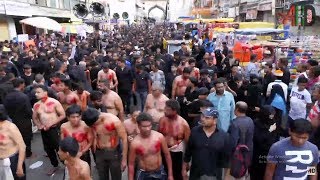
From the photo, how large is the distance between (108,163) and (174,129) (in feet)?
3.63

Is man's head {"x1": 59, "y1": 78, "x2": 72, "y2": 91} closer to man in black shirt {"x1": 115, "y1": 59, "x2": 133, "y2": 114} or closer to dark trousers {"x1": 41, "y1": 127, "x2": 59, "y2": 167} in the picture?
dark trousers {"x1": 41, "y1": 127, "x2": 59, "y2": 167}

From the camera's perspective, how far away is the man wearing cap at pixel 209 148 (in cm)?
423

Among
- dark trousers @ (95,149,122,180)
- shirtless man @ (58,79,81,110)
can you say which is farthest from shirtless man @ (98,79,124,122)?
dark trousers @ (95,149,122,180)

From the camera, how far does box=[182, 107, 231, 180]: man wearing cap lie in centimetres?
423

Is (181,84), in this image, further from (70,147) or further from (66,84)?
(70,147)

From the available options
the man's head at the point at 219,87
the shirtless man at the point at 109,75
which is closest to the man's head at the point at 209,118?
the man's head at the point at 219,87

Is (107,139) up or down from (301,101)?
down

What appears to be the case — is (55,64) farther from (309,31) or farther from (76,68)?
(309,31)

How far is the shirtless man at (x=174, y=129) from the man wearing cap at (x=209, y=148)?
A: 62cm

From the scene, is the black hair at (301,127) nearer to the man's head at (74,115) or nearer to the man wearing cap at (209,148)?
the man wearing cap at (209,148)

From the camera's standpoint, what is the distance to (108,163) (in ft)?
17.1

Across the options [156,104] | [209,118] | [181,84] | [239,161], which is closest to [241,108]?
[239,161]

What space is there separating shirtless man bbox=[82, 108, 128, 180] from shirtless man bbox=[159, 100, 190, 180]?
1.97ft

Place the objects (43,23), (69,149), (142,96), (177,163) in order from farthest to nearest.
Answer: (43,23)
(142,96)
(177,163)
(69,149)
